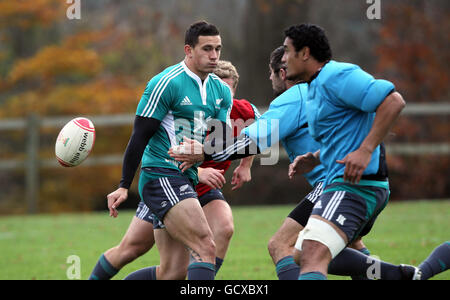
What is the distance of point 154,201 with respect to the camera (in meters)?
5.12

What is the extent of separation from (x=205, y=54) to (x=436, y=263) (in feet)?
7.50

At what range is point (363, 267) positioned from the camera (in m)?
4.88

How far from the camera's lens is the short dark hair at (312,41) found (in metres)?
4.49

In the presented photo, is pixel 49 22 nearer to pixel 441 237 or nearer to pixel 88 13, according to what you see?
pixel 88 13

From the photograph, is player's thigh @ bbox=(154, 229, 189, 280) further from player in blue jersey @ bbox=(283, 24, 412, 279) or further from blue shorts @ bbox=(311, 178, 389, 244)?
blue shorts @ bbox=(311, 178, 389, 244)

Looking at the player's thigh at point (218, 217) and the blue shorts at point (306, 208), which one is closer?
the blue shorts at point (306, 208)

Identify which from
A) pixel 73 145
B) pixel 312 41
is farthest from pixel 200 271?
pixel 312 41

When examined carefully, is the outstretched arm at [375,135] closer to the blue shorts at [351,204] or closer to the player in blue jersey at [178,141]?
the blue shorts at [351,204]

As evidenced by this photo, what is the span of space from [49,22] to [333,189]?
1470cm

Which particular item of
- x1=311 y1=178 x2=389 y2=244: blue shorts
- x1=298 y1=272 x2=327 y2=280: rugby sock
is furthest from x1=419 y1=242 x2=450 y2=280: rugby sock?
x1=298 y1=272 x2=327 y2=280: rugby sock

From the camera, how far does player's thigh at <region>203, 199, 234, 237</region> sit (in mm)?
5809

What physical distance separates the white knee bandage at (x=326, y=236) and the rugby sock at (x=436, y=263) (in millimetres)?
1024

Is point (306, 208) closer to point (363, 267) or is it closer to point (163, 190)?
point (363, 267)

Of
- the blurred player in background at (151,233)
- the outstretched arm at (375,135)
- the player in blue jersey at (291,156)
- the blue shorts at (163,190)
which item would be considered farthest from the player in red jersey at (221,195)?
the outstretched arm at (375,135)
